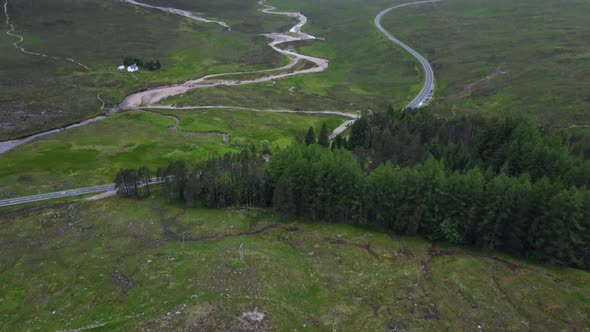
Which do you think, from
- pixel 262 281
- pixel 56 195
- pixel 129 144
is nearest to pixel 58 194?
pixel 56 195

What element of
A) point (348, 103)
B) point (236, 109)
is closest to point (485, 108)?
point (348, 103)

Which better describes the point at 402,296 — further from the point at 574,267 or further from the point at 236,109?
the point at 236,109

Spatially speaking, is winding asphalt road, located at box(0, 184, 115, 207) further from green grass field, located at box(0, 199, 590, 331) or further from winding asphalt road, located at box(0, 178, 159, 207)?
green grass field, located at box(0, 199, 590, 331)

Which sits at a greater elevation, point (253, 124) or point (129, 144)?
point (129, 144)

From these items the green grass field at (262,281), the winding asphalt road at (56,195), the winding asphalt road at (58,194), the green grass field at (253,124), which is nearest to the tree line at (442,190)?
the green grass field at (262,281)

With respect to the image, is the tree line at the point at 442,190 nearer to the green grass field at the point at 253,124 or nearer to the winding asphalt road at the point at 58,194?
the winding asphalt road at the point at 58,194

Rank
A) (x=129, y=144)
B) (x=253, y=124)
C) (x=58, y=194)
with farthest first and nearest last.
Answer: (x=253, y=124)
(x=129, y=144)
(x=58, y=194)

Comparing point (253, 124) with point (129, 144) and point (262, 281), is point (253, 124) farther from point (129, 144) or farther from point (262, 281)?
point (262, 281)
